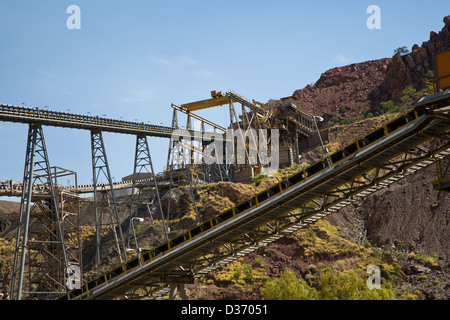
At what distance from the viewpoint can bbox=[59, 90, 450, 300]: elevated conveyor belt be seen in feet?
99.8

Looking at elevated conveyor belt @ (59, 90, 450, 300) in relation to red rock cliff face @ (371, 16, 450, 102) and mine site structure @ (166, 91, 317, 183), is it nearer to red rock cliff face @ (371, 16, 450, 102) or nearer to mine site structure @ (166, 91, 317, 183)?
mine site structure @ (166, 91, 317, 183)

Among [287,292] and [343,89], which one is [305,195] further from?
[343,89]

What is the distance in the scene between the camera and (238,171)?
2879 inches

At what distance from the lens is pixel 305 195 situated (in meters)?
34.2

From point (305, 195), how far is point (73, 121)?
A: 21.0 metres

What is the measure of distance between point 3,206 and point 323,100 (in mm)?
69270

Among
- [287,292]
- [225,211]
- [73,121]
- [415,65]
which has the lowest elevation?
[287,292]

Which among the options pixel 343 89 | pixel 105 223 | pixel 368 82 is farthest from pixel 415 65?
pixel 105 223

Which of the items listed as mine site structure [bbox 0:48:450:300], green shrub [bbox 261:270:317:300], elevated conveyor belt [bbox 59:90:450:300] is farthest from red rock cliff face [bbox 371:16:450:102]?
elevated conveyor belt [bbox 59:90:450:300]

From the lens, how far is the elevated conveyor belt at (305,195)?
3041 centimetres

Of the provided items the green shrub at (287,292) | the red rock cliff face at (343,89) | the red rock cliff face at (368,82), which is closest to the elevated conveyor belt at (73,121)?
the green shrub at (287,292)

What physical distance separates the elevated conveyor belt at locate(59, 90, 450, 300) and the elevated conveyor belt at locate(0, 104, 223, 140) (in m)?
13.0

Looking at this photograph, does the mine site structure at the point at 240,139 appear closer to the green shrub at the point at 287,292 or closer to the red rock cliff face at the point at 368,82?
the red rock cliff face at the point at 368,82

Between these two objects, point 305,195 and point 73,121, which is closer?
point 305,195
